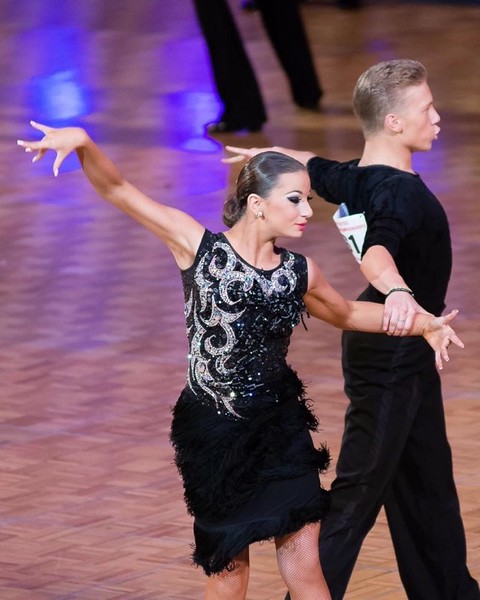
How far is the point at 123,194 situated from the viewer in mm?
4527

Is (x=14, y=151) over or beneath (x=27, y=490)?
beneath

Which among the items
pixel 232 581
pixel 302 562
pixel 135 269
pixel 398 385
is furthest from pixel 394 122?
pixel 135 269

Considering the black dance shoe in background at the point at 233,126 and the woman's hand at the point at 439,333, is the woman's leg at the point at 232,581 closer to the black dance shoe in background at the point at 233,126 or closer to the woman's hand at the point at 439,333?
the woman's hand at the point at 439,333

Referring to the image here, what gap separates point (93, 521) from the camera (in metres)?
6.07

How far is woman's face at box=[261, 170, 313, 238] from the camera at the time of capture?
14.3 feet

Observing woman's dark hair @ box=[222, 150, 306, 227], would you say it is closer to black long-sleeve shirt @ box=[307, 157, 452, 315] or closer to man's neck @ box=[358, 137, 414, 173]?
black long-sleeve shirt @ box=[307, 157, 452, 315]

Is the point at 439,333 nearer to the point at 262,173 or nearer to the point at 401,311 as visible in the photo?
the point at 401,311

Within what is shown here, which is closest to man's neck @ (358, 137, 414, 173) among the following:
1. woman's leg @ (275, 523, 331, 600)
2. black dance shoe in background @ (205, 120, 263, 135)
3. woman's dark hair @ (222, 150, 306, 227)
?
woman's dark hair @ (222, 150, 306, 227)

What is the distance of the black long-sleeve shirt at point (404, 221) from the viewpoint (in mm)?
4645

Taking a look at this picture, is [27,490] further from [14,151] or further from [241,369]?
[14,151]

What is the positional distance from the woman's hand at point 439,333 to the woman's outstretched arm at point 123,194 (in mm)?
672

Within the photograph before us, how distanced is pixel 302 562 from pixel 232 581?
204 millimetres

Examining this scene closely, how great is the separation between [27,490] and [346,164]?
217 cm

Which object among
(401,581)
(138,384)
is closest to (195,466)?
(401,581)
